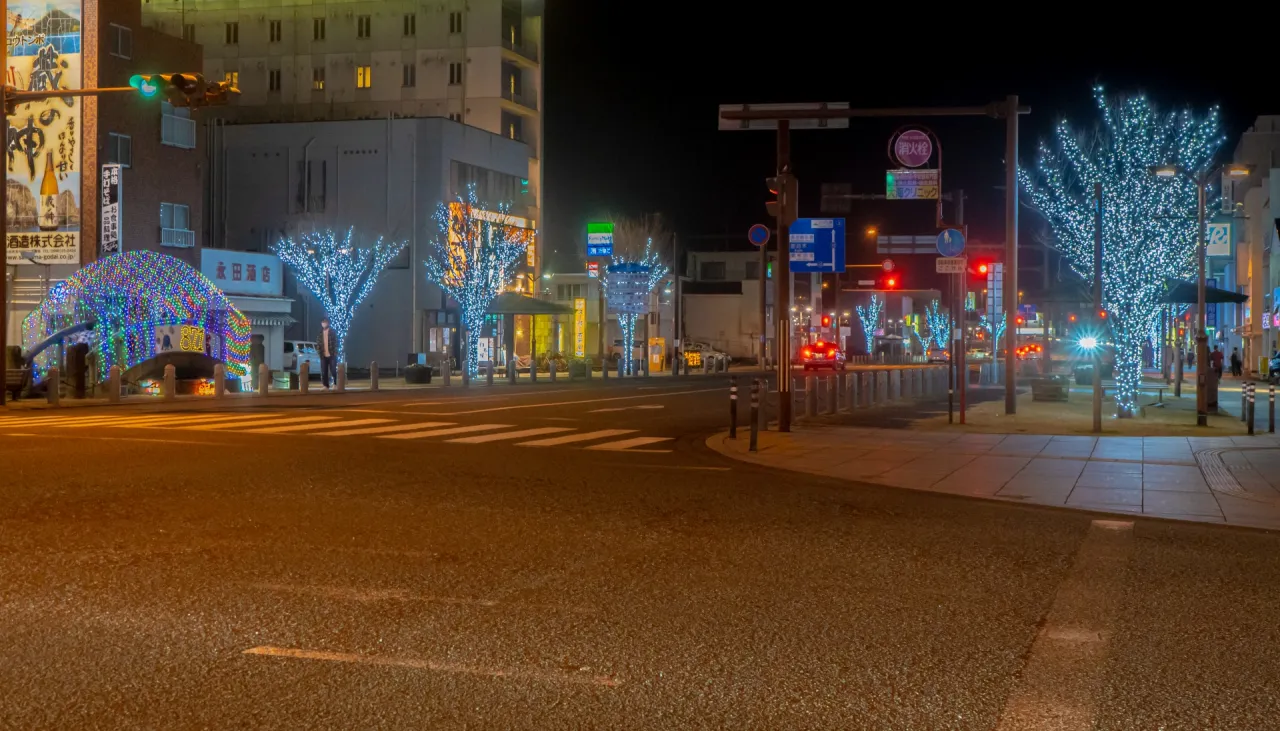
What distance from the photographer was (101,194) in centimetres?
4006

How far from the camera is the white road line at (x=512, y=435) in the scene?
62.4ft

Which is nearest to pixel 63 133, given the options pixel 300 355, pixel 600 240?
pixel 300 355

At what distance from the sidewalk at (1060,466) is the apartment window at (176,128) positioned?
31248 mm

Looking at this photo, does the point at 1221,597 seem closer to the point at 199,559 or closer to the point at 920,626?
the point at 920,626

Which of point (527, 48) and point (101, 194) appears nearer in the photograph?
point (101, 194)

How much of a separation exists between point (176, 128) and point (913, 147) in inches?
1145

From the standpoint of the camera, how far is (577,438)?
1997 cm

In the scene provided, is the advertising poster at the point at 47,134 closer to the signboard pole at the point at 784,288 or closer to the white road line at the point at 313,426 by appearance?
the white road line at the point at 313,426

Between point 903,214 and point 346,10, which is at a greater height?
point 346,10

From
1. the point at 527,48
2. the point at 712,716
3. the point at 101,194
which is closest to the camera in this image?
the point at 712,716

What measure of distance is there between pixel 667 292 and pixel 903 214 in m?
16.6

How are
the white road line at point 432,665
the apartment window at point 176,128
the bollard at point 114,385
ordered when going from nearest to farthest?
the white road line at point 432,665, the bollard at point 114,385, the apartment window at point 176,128

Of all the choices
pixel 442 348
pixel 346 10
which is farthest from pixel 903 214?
pixel 346 10

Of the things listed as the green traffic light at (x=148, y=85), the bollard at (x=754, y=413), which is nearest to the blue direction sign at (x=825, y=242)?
the bollard at (x=754, y=413)
